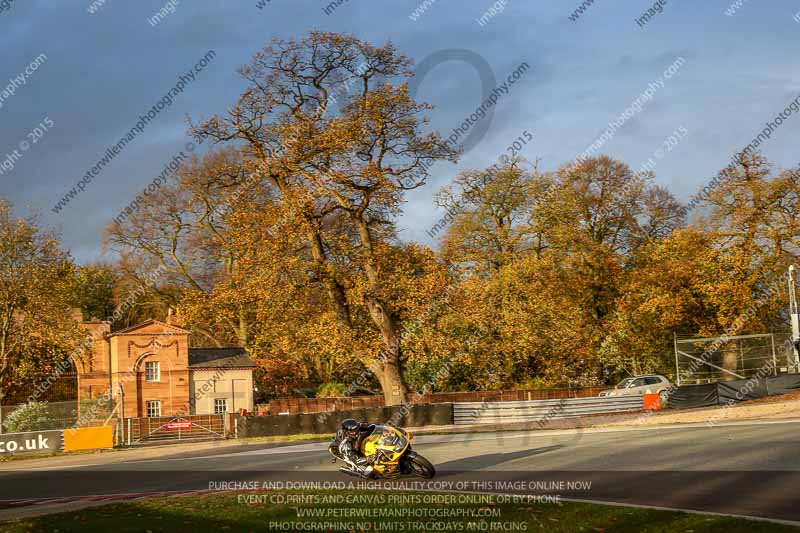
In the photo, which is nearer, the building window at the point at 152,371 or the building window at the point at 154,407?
the building window at the point at 154,407

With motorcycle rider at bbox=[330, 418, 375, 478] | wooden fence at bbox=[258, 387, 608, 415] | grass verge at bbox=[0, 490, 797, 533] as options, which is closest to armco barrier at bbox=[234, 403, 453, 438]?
wooden fence at bbox=[258, 387, 608, 415]

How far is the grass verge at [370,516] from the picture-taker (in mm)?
11078

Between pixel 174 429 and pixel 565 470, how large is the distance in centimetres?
2960

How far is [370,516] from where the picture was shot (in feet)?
40.6

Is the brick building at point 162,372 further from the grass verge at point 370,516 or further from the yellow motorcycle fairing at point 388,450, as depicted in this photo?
the grass verge at point 370,516

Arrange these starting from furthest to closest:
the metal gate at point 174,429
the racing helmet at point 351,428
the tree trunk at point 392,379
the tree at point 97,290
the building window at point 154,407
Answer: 1. the tree at point 97,290
2. the building window at point 154,407
3. the metal gate at point 174,429
4. the tree trunk at point 392,379
5. the racing helmet at point 351,428

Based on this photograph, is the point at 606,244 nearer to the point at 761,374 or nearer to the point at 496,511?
the point at 761,374

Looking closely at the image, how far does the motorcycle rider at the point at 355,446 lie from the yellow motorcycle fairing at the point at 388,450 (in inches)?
6.4

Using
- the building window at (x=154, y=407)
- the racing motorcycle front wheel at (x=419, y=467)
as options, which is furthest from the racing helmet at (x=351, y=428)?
the building window at (x=154, y=407)

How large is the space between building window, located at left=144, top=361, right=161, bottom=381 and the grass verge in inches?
1687

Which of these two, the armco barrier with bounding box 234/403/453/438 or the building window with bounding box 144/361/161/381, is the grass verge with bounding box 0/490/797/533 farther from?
the building window with bounding box 144/361/161/381

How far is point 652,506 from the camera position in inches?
495

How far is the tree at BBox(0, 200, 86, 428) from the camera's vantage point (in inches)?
1654

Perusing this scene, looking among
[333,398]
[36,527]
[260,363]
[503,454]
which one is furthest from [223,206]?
[36,527]
